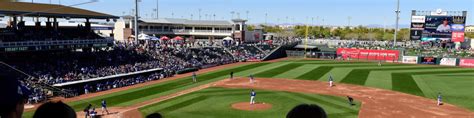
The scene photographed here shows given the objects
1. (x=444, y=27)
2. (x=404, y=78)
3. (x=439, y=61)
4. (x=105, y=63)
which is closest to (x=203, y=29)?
(x=444, y=27)

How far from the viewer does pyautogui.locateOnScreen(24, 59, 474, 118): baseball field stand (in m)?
27.9

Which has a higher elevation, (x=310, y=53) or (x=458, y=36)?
(x=458, y=36)

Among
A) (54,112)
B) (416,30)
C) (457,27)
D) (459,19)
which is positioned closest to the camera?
(54,112)

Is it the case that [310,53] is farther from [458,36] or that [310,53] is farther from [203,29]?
[203,29]

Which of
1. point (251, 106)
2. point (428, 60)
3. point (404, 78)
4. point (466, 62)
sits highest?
point (428, 60)

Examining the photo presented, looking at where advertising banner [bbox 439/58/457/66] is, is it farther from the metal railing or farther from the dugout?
the metal railing

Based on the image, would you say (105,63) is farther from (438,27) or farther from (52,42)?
(438,27)

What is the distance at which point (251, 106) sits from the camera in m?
28.9

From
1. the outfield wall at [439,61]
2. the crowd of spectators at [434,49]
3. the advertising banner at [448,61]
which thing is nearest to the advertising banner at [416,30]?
the crowd of spectators at [434,49]

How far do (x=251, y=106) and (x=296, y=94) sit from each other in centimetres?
667

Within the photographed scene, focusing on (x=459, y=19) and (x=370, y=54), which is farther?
(x=370, y=54)

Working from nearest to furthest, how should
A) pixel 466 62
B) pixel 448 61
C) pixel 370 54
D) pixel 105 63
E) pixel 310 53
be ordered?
pixel 105 63 → pixel 466 62 → pixel 448 61 → pixel 370 54 → pixel 310 53

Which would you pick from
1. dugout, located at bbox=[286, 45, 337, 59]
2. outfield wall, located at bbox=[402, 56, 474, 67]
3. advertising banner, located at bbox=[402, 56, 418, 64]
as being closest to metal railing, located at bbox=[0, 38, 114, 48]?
dugout, located at bbox=[286, 45, 337, 59]

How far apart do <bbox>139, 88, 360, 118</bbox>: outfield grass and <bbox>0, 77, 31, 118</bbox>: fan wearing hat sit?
23.0 m
